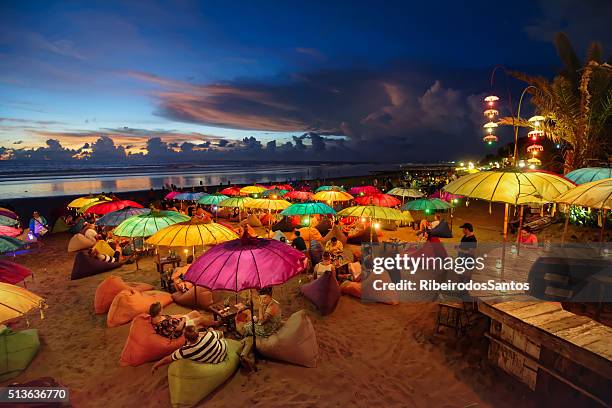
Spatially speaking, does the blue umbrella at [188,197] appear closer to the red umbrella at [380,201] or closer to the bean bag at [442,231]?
the red umbrella at [380,201]

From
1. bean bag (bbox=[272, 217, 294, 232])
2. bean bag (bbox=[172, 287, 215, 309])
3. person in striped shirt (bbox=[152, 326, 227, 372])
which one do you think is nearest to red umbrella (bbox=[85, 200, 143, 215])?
bean bag (bbox=[172, 287, 215, 309])

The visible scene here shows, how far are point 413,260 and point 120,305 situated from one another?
7596 mm

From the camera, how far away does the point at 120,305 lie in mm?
7035

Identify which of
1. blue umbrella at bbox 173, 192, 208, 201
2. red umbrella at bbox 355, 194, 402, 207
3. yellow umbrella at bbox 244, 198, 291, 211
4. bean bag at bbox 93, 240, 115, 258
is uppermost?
red umbrella at bbox 355, 194, 402, 207

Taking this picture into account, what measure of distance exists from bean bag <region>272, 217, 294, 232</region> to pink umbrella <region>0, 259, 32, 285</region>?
1174 cm

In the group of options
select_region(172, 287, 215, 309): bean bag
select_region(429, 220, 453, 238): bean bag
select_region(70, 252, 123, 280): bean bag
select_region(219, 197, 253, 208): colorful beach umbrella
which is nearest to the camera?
select_region(172, 287, 215, 309): bean bag

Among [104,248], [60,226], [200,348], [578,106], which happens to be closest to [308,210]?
[200,348]

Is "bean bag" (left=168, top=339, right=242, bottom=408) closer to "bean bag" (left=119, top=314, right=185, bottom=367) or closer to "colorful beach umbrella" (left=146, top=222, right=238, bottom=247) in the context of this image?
"bean bag" (left=119, top=314, right=185, bottom=367)

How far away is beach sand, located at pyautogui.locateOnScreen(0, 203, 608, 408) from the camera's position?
4.80 meters

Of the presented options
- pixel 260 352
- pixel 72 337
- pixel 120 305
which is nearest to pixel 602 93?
pixel 260 352

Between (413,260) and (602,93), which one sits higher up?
(602,93)

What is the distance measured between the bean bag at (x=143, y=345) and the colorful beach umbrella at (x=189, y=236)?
1.92 metres

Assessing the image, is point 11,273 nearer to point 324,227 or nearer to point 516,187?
point 516,187

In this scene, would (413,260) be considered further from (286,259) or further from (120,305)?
(120,305)
